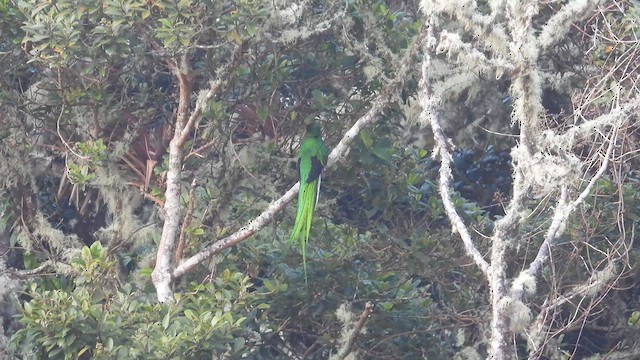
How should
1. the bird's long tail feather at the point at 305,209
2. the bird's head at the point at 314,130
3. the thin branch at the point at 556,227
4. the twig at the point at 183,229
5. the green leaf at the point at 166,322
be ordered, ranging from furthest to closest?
the bird's head at the point at 314,130, the bird's long tail feather at the point at 305,209, the twig at the point at 183,229, the green leaf at the point at 166,322, the thin branch at the point at 556,227

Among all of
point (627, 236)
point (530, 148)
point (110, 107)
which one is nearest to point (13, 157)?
point (110, 107)

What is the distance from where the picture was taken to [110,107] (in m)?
5.11

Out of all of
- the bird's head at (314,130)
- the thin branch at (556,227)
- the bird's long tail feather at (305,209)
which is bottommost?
the bird's long tail feather at (305,209)

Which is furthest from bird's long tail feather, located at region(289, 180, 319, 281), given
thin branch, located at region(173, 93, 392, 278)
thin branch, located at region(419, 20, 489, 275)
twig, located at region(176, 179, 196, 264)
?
thin branch, located at region(419, 20, 489, 275)

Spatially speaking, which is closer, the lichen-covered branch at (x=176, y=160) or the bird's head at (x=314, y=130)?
the lichen-covered branch at (x=176, y=160)

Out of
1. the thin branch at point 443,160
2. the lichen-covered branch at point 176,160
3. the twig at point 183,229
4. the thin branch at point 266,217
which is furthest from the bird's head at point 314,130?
the thin branch at point 443,160

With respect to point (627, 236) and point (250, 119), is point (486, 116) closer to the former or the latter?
point (627, 236)

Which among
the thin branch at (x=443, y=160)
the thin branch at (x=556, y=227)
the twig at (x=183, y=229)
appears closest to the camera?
the thin branch at (x=556, y=227)

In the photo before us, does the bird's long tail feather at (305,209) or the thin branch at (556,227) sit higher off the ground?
the thin branch at (556,227)

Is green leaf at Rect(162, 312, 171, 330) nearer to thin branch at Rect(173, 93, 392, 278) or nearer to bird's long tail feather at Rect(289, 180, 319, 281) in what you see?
thin branch at Rect(173, 93, 392, 278)

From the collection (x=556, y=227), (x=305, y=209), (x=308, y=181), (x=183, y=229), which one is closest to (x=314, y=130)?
(x=308, y=181)

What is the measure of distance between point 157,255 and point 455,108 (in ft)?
8.11

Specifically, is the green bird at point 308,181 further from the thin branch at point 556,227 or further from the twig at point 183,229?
the thin branch at point 556,227

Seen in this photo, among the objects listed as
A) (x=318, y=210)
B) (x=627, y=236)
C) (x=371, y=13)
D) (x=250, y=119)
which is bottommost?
(x=627, y=236)
